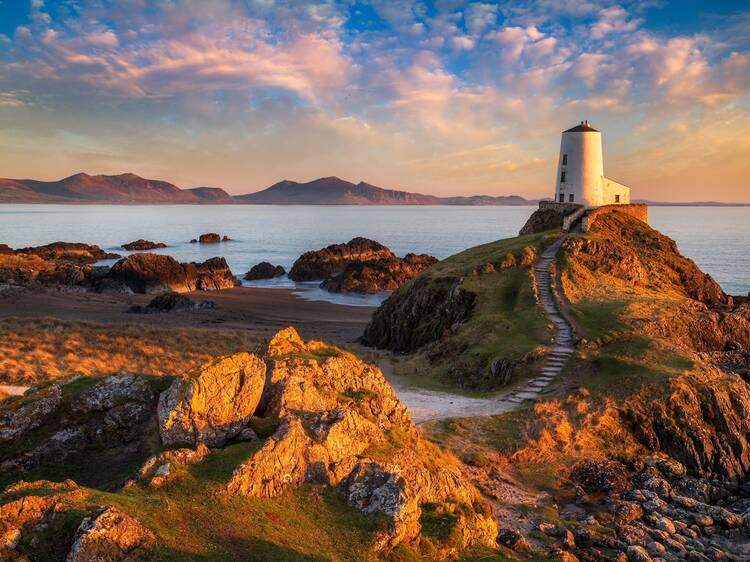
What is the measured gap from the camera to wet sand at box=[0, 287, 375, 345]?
5381 cm

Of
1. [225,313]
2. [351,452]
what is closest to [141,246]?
[225,313]

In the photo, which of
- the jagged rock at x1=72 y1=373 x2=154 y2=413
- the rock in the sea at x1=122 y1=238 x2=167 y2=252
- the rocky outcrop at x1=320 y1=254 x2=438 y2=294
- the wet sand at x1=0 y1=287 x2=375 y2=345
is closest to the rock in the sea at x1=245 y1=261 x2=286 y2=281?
the rocky outcrop at x1=320 y1=254 x2=438 y2=294

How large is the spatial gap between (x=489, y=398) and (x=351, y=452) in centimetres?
1519

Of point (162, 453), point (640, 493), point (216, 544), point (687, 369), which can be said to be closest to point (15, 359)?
point (162, 453)

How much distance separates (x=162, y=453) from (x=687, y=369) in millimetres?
25734

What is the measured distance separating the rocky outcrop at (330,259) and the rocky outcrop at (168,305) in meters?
31.5

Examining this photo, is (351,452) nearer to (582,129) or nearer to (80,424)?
(80,424)

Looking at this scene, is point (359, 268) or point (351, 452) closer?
point (351, 452)

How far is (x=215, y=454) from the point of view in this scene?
13.3 meters

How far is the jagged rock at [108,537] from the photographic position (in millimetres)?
9234

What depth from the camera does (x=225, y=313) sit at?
6300cm

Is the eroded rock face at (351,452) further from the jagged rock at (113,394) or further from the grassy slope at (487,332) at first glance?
the grassy slope at (487,332)

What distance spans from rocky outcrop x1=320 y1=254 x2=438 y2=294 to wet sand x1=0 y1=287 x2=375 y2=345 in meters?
8.40

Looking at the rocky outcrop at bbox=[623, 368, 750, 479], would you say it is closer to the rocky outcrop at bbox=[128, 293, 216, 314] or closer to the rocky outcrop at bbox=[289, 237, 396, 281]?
the rocky outcrop at bbox=[128, 293, 216, 314]
